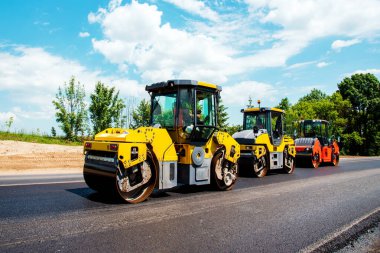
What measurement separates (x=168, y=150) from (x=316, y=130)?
12.9 meters

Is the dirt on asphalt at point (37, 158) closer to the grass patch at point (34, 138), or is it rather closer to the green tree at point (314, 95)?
the grass patch at point (34, 138)

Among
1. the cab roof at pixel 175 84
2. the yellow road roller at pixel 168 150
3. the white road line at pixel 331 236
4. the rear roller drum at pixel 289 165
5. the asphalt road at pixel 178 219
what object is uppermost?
the cab roof at pixel 175 84

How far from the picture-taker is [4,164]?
13750mm

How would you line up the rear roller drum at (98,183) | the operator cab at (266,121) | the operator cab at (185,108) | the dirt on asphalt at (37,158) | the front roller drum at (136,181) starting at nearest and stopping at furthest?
the front roller drum at (136,181), the rear roller drum at (98,183), the operator cab at (185,108), the operator cab at (266,121), the dirt on asphalt at (37,158)

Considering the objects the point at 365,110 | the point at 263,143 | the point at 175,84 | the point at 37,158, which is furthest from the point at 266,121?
the point at 365,110

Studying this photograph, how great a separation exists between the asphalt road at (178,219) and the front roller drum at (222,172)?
0.37 metres

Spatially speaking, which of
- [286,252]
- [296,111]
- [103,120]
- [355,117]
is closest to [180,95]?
[286,252]

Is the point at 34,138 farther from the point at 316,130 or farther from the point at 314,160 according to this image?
the point at 316,130

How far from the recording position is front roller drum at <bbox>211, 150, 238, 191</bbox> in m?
7.93

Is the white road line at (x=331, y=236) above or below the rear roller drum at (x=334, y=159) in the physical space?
below

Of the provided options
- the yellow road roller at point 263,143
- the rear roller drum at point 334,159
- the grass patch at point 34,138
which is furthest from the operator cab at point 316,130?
the grass patch at point 34,138

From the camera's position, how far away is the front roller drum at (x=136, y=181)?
615 centimetres

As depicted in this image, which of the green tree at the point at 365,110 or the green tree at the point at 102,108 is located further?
the green tree at the point at 365,110

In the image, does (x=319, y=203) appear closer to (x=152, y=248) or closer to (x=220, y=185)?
(x=220, y=185)
